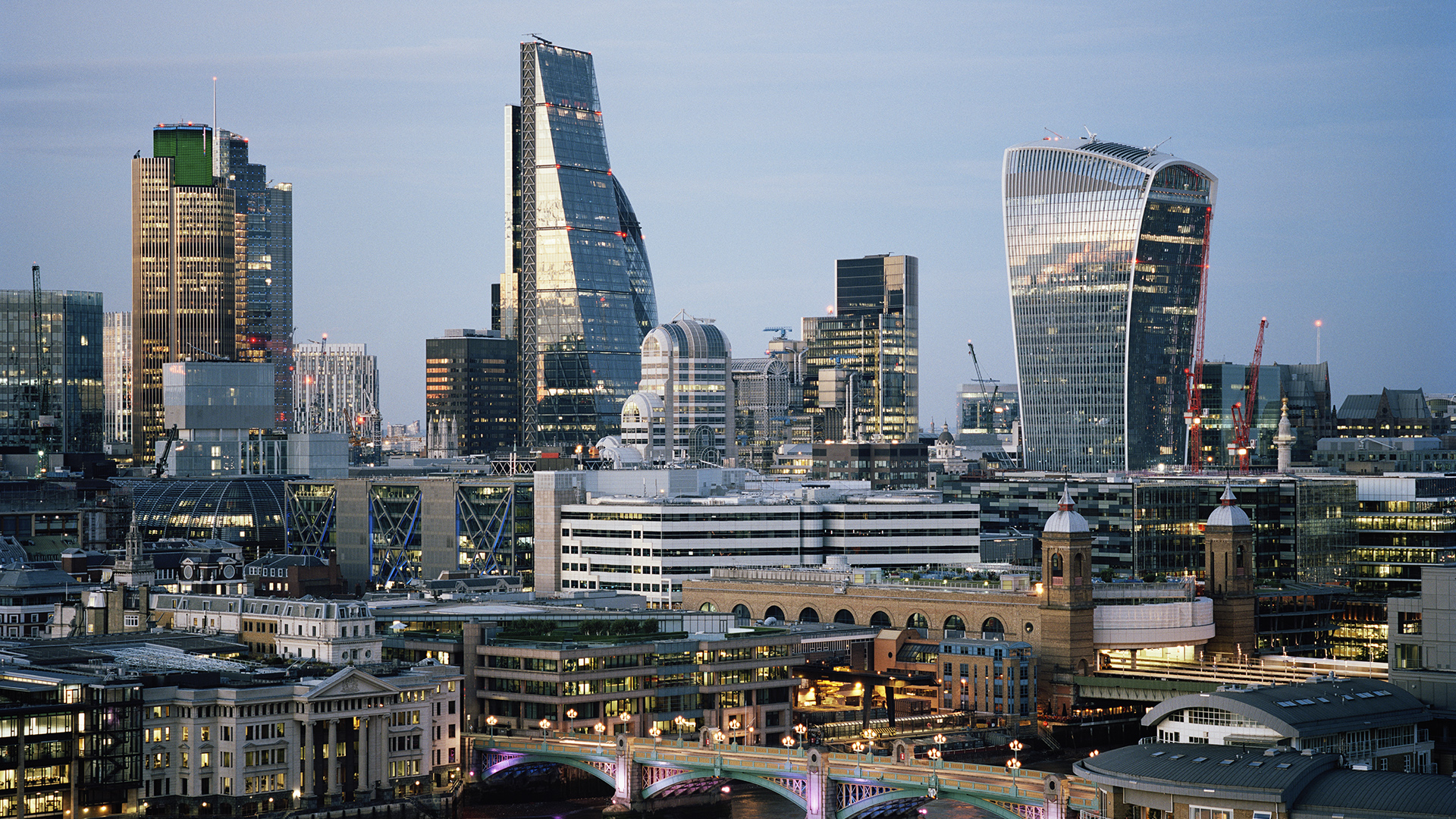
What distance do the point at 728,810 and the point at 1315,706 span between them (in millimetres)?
43428

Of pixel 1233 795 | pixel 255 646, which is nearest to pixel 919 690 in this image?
pixel 255 646

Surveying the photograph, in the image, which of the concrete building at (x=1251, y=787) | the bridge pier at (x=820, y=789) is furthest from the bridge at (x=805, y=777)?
the concrete building at (x=1251, y=787)

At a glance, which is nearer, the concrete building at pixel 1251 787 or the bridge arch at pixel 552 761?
the concrete building at pixel 1251 787

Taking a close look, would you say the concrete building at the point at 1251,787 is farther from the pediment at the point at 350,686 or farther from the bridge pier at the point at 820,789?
the pediment at the point at 350,686

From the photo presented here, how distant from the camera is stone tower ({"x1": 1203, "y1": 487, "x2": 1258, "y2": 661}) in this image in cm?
18238

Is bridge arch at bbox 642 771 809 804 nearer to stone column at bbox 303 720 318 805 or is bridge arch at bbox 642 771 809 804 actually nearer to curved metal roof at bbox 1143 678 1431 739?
stone column at bbox 303 720 318 805

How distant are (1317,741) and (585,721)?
2215 inches

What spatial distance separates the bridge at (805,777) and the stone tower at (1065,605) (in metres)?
32.7

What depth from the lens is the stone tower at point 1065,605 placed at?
169625 millimetres

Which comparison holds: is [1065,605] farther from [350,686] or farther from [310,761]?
[310,761]

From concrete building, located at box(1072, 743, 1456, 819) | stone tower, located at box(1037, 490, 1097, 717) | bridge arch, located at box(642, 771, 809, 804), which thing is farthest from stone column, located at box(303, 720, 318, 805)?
stone tower, located at box(1037, 490, 1097, 717)

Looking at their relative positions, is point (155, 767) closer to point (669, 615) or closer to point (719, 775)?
point (719, 775)

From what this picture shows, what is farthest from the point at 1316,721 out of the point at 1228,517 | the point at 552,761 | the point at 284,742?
the point at 1228,517

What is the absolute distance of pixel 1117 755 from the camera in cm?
10969
